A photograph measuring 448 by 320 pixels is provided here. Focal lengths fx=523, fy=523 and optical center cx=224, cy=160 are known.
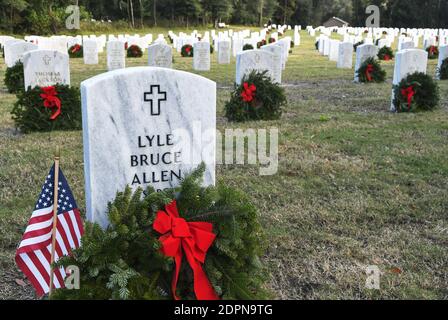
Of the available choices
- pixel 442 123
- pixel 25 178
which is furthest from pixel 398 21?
pixel 25 178

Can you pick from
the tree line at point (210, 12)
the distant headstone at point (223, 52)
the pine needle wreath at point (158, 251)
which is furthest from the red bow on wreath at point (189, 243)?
the tree line at point (210, 12)

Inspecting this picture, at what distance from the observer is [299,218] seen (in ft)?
16.2

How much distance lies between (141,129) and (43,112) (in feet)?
18.9

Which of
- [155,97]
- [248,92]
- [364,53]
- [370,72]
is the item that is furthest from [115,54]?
[155,97]

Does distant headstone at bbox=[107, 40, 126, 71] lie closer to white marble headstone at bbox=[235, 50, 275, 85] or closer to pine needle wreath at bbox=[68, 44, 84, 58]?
pine needle wreath at bbox=[68, 44, 84, 58]

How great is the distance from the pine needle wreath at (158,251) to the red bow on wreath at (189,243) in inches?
1.9

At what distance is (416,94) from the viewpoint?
33.9 ft

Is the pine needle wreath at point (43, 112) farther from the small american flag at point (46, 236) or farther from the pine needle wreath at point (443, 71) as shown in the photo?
the pine needle wreath at point (443, 71)

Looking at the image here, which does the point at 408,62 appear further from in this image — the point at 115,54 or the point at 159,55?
the point at 115,54

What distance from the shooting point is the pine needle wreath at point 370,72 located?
1512cm

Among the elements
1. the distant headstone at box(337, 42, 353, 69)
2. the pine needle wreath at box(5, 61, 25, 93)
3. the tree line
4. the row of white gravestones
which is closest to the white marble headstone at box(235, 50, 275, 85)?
the pine needle wreath at box(5, 61, 25, 93)

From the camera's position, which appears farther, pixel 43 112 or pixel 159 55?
pixel 159 55

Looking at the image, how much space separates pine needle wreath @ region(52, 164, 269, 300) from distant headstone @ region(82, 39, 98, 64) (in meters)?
18.7
